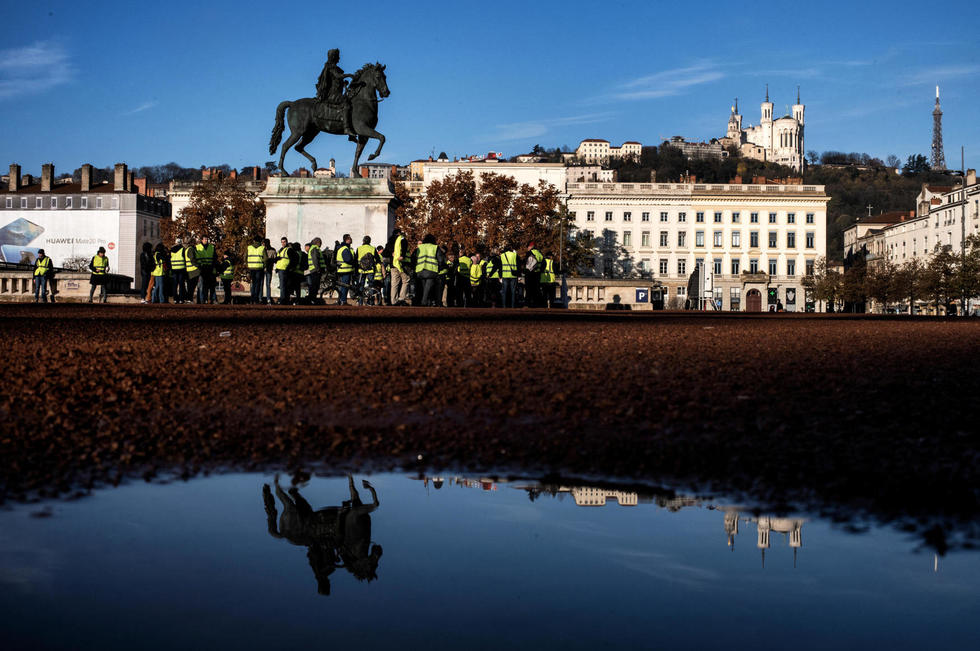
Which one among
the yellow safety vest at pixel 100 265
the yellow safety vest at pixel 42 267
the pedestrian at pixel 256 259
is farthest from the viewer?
the yellow safety vest at pixel 42 267

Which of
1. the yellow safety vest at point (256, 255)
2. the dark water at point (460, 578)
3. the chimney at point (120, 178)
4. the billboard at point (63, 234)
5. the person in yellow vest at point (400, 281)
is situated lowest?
the dark water at point (460, 578)

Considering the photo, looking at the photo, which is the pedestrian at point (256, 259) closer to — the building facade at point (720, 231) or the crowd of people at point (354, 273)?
the crowd of people at point (354, 273)

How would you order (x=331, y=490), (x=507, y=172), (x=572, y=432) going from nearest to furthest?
(x=331, y=490) < (x=572, y=432) < (x=507, y=172)

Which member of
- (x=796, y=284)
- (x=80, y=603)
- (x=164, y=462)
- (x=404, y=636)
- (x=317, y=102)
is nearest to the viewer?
(x=404, y=636)

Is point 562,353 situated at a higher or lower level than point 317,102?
lower

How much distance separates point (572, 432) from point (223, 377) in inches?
121

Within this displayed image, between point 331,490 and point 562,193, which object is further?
point 562,193

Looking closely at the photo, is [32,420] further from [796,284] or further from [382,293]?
[796,284]

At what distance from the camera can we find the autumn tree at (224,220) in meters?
77.1

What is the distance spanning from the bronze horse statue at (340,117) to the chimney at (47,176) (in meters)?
104

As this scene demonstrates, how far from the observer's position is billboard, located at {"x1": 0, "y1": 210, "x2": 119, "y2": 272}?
115688 millimetres

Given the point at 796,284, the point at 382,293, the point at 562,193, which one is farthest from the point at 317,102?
the point at 796,284

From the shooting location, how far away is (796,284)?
11088cm

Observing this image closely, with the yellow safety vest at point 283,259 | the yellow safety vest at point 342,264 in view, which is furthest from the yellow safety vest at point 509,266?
the yellow safety vest at point 283,259
